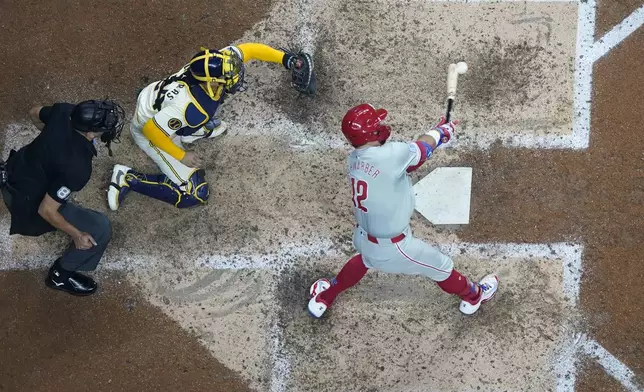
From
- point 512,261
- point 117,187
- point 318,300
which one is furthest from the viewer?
point 117,187

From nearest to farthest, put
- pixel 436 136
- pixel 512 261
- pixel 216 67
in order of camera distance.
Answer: pixel 436 136 < pixel 216 67 < pixel 512 261

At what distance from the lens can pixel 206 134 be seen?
559 cm

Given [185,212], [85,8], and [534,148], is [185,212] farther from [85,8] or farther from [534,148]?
[534,148]

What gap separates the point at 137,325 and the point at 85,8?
111 inches

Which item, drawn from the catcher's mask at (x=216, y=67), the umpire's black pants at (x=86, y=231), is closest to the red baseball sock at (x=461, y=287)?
the catcher's mask at (x=216, y=67)

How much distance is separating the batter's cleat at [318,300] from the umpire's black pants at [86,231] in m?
1.71

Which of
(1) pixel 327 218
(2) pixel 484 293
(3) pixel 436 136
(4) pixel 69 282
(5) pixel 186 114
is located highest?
(5) pixel 186 114

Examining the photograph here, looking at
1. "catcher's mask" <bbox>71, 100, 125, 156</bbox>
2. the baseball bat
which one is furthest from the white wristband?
"catcher's mask" <bbox>71, 100, 125, 156</bbox>

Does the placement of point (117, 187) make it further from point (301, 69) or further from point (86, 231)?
point (301, 69)

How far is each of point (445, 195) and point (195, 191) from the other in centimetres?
206

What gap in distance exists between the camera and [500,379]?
529cm

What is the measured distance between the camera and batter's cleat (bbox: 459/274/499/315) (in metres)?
5.27

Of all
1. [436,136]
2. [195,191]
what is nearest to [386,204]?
[436,136]

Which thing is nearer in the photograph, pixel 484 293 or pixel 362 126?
pixel 362 126
